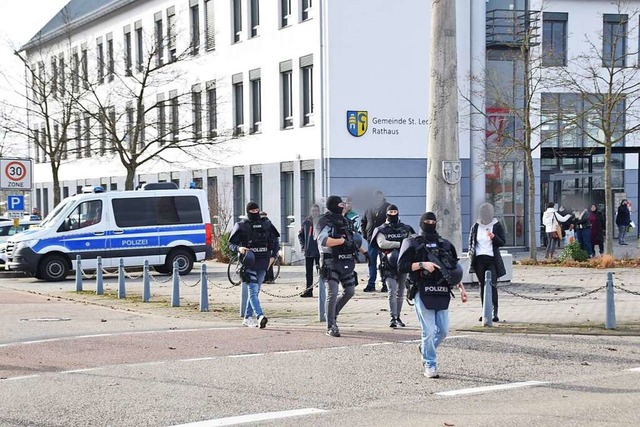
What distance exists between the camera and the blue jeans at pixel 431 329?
10758 mm

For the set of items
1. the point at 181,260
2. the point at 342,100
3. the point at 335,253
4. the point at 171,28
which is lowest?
the point at 181,260

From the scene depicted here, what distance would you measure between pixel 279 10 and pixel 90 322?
21160 mm

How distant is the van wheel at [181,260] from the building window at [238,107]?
1176 centimetres

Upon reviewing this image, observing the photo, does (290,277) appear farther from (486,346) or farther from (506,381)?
(506,381)

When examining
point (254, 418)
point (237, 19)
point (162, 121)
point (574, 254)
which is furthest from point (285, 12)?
point (254, 418)

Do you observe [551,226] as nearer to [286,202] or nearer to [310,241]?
[286,202]

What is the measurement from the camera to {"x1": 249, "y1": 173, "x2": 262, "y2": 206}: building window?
38.2m

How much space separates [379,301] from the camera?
19172 millimetres

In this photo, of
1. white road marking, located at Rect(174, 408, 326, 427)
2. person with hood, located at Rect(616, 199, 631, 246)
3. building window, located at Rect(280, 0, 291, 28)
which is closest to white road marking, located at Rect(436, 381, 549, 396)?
white road marking, located at Rect(174, 408, 326, 427)

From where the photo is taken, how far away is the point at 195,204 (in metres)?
28.3

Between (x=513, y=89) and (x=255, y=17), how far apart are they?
1052cm

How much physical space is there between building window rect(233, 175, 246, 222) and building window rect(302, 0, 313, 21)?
752 cm

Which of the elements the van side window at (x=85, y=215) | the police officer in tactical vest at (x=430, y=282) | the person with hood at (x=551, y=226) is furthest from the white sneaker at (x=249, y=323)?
the person with hood at (x=551, y=226)

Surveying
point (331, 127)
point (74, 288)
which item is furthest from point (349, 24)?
point (74, 288)
